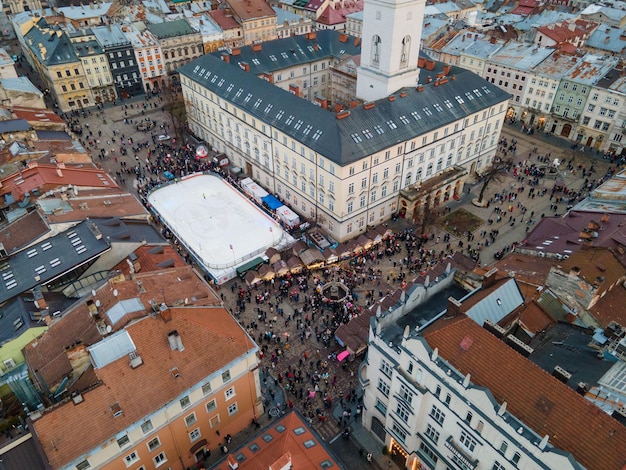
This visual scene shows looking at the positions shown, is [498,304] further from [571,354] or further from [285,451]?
[285,451]

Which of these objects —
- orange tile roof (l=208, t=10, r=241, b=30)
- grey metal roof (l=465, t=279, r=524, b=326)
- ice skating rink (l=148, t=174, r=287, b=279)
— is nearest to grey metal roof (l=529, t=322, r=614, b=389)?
grey metal roof (l=465, t=279, r=524, b=326)

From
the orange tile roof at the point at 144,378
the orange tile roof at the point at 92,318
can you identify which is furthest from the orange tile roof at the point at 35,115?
the orange tile roof at the point at 144,378

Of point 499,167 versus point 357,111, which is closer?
point 357,111

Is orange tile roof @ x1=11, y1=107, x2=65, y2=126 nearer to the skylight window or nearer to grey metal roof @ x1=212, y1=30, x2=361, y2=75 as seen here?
grey metal roof @ x1=212, y1=30, x2=361, y2=75

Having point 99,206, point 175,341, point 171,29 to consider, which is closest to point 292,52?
point 171,29

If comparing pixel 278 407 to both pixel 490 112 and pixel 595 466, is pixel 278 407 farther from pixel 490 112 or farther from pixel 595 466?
pixel 490 112

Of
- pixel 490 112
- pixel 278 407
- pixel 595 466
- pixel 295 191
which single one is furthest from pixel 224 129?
pixel 595 466
